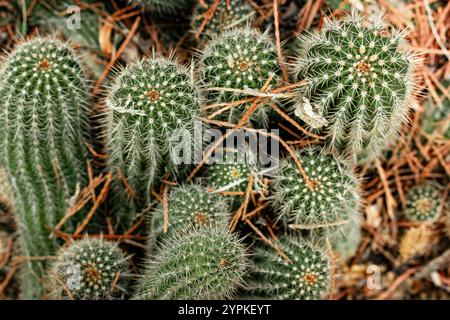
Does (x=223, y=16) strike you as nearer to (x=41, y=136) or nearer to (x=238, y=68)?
(x=238, y=68)

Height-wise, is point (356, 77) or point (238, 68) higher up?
point (238, 68)

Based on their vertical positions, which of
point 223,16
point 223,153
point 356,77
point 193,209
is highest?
point 223,16

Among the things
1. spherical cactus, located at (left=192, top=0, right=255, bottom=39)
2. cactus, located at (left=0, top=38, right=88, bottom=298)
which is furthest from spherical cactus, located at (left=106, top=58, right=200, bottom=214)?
spherical cactus, located at (left=192, top=0, right=255, bottom=39)

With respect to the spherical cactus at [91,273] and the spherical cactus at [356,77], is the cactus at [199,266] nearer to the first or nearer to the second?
the spherical cactus at [91,273]

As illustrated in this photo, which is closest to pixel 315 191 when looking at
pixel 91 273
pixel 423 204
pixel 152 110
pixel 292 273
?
pixel 292 273

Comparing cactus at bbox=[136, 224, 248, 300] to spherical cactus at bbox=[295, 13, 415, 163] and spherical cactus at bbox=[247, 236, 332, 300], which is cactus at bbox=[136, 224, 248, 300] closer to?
spherical cactus at bbox=[247, 236, 332, 300]
